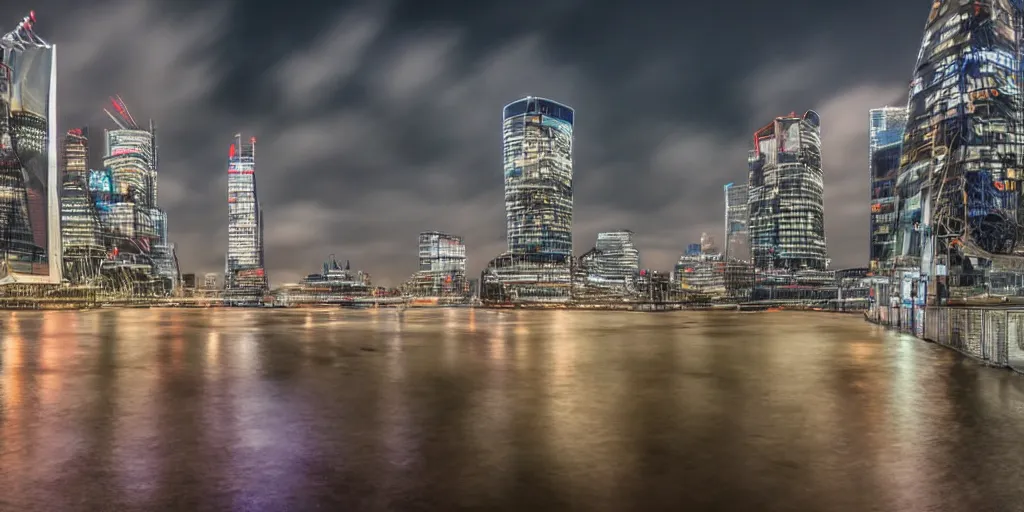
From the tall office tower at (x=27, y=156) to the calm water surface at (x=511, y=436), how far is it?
359 ft

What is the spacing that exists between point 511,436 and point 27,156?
13465 centimetres

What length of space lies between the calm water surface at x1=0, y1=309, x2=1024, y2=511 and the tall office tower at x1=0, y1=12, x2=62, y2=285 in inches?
4314

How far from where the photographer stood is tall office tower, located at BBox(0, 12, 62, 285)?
11831 cm

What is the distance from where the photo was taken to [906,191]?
11219 centimetres

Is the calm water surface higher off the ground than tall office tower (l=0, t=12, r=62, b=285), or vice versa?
tall office tower (l=0, t=12, r=62, b=285)

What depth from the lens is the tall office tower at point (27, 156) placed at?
118 metres

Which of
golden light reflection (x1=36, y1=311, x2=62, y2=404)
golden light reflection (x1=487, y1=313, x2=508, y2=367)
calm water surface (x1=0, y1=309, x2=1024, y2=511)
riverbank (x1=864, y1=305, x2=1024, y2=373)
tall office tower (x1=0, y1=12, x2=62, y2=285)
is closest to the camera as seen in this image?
calm water surface (x1=0, y1=309, x2=1024, y2=511)

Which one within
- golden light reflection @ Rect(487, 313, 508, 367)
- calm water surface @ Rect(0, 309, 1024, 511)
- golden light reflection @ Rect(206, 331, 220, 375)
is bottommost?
golden light reflection @ Rect(487, 313, 508, 367)

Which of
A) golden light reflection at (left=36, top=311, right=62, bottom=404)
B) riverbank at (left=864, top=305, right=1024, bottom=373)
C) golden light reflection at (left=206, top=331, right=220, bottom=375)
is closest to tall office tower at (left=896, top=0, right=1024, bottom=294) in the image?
riverbank at (left=864, top=305, right=1024, bottom=373)

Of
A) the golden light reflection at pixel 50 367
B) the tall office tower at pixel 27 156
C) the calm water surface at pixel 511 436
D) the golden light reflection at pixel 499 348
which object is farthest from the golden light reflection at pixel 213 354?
the tall office tower at pixel 27 156

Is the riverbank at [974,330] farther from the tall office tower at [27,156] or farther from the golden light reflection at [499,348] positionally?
the tall office tower at [27,156]

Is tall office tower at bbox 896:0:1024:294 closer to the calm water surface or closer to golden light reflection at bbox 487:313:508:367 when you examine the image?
golden light reflection at bbox 487:313:508:367

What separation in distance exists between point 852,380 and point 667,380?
272 inches

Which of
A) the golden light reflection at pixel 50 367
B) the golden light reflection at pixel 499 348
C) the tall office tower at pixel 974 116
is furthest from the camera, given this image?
A: the tall office tower at pixel 974 116
